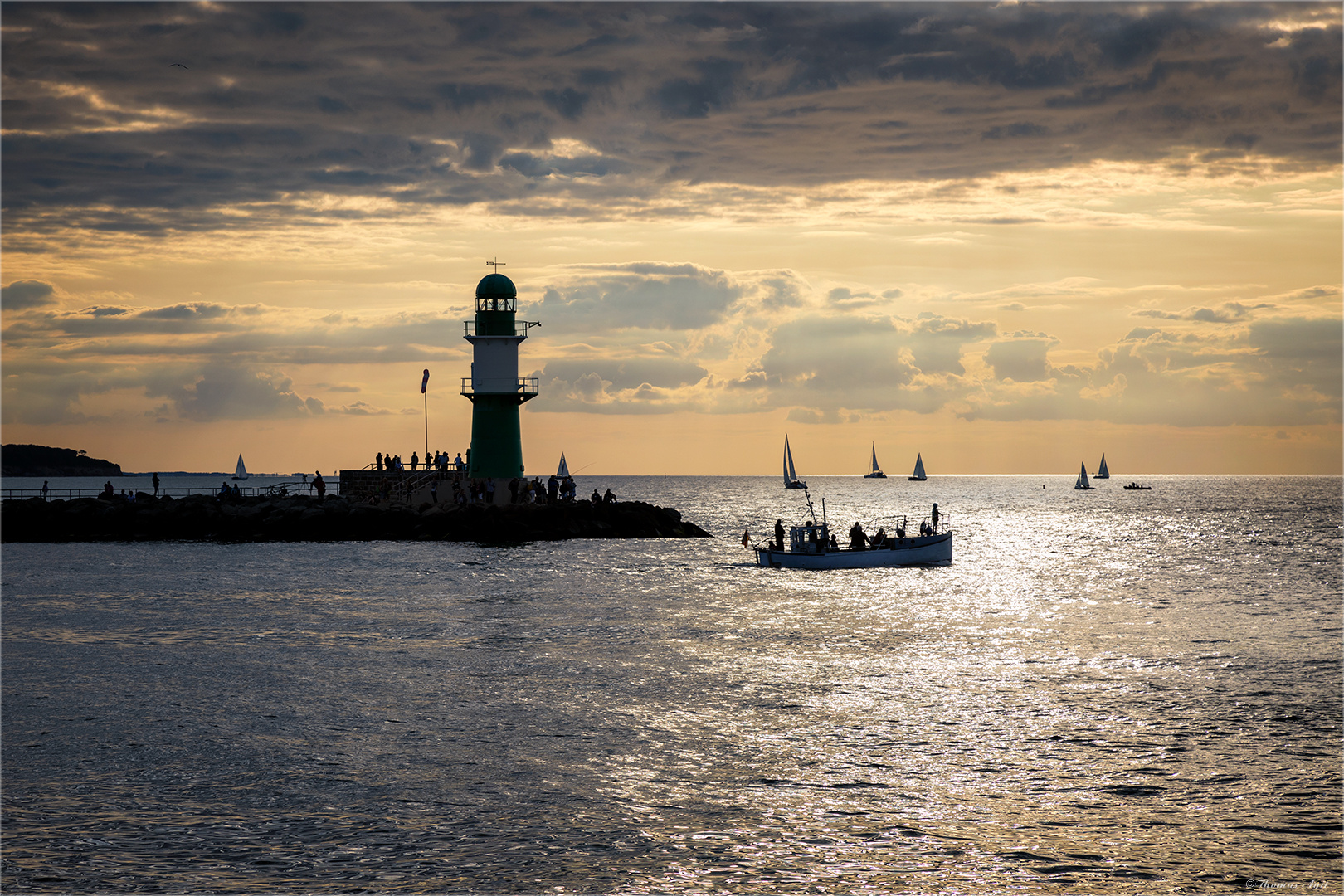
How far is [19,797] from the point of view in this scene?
15711mm

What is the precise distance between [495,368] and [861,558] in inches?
947

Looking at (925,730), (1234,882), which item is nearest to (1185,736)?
(925,730)

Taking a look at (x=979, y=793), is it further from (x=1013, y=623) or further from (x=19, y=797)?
(x=1013, y=623)

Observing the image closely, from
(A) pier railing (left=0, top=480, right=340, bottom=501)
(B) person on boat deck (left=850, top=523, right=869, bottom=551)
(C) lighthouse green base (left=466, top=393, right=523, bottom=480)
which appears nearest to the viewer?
(B) person on boat deck (left=850, top=523, right=869, bottom=551)

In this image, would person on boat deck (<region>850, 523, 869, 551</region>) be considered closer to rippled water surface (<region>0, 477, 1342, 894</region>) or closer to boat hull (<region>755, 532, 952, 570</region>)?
boat hull (<region>755, 532, 952, 570</region>)

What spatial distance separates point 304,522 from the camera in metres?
66.8

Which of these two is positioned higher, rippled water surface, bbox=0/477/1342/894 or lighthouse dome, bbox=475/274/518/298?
lighthouse dome, bbox=475/274/518/298

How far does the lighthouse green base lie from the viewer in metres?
63.9

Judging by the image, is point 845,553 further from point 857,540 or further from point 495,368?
point 495,368

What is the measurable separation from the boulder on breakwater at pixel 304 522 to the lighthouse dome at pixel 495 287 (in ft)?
40.7

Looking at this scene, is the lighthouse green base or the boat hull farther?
the lighthouse green base

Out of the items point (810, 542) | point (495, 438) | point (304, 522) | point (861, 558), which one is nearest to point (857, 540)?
point (861, 558)

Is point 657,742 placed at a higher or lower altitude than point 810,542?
lower

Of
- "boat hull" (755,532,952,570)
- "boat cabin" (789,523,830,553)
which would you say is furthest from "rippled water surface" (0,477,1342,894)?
"boat cabin" (789,523,830,553)
